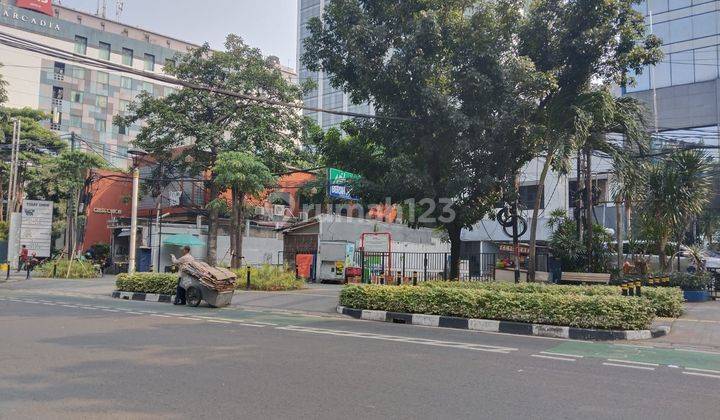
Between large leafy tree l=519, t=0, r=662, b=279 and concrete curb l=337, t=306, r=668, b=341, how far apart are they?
367 centimetres

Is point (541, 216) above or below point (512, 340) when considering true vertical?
above

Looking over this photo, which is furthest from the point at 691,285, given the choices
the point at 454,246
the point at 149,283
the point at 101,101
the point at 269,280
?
the point at 101,101

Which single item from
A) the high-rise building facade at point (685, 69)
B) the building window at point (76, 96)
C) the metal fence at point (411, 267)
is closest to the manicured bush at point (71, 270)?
the metal fence at point (411, 267)

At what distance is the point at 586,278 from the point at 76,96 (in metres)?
61.3

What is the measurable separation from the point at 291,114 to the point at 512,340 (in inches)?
987

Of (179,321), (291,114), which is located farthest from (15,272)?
(179,321)

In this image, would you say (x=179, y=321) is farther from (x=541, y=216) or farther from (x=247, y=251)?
(x=541, y=216)

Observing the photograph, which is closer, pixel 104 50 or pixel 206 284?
pixel 206 284

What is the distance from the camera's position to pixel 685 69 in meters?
37.9

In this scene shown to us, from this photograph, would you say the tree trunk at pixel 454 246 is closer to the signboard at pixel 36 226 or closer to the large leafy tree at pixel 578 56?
the large leafy tree at pixel 578 56

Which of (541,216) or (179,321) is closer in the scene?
(179,321)

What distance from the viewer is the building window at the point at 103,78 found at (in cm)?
6384

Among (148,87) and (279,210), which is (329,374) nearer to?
(279,210)

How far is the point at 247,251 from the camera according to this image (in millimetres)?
31953
